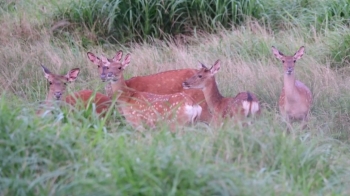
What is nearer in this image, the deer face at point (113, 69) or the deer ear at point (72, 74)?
the deer ear at point (72, 74)

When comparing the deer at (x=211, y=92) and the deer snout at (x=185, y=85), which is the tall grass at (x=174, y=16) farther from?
the deer snout at (x=185, y=85)

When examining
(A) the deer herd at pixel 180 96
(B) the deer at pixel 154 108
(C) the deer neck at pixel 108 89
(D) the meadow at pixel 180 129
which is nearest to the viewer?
(D) the meadow at pixel 180 129

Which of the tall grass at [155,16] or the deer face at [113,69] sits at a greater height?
the deer face at [113,69]

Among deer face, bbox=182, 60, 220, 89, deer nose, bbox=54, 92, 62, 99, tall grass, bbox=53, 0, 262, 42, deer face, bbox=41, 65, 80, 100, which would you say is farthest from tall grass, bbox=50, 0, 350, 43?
deer nose, bbox=54, 92, 62, 99

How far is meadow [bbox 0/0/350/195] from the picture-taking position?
219 inches

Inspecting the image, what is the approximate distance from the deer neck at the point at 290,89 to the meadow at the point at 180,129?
0.27 m

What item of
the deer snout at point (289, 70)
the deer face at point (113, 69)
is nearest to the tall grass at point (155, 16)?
the deer face at point (113, 69)

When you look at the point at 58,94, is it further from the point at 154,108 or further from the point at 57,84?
the point at 154,108

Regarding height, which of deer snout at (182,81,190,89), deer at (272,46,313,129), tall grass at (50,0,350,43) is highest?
deer snout at (182,81,190,89)

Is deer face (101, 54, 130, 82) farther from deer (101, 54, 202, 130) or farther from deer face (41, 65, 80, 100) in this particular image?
deer face (41, 65, 80, 100)

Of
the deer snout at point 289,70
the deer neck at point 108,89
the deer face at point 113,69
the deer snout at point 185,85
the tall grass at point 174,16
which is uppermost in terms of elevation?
the deer face at point 113,69

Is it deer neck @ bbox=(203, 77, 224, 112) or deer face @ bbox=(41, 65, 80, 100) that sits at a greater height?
deer face @ bbox=(41, 65, 80, 100)

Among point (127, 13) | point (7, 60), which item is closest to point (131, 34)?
point (127, 13)

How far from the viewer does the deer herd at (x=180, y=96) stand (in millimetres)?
8070
